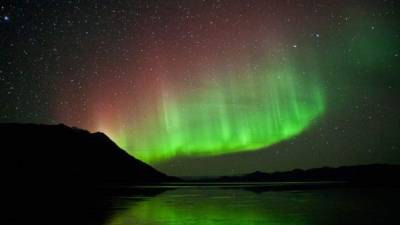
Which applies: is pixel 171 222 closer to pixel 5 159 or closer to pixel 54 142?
pixel 5 159

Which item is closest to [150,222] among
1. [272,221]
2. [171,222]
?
[171,222]

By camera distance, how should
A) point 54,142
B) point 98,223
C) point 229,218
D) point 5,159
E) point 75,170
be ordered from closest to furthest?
point 98,223
point 229,218
point 5,159
point 75,170
point 54,142

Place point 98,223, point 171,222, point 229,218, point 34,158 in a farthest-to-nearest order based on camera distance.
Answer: point 34,158 → point 229,218 → point 171,222 → point 98,223

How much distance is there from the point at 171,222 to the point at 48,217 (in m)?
6.20

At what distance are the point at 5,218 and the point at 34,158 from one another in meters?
158

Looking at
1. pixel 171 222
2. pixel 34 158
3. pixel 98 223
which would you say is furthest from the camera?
pixel 34 158

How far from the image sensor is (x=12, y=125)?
199 m

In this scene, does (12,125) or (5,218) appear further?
(12,125)

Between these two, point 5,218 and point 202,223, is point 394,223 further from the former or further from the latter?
point 5,218

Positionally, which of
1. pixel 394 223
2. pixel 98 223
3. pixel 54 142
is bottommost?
pixel 394 223

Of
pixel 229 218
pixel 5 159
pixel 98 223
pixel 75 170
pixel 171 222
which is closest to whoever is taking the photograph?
pixel 98 223

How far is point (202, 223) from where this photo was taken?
1709 cm

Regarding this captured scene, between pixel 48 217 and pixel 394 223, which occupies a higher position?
pixel 48 217

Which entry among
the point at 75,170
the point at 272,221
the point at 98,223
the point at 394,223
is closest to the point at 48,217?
the point at 98,223
